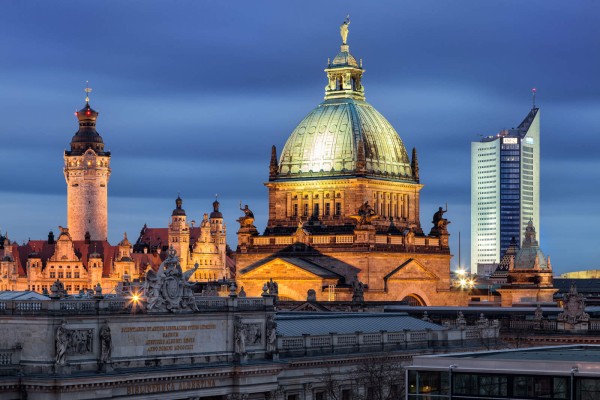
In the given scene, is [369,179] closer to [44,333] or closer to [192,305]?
[192,305]

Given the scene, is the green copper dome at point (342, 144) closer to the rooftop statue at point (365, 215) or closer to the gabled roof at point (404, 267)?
the rooftop statue at point (365, 215)

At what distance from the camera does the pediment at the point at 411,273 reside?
190200 mm

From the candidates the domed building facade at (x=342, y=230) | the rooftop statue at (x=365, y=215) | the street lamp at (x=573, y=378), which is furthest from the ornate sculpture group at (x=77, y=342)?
the rooftop statue at (x=365, y=215)

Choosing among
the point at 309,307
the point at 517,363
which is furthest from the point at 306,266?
the point at 517,363

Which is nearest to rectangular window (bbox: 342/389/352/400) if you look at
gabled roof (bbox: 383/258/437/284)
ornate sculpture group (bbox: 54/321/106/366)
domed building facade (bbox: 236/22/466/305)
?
ornate sculpture group (bbox: 54/321/106/366)

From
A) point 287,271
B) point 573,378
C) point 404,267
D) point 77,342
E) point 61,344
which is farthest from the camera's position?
point 404,267

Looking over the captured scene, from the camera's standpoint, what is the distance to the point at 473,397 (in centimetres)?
7919

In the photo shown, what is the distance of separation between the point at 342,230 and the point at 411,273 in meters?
8.69

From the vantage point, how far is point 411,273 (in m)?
193

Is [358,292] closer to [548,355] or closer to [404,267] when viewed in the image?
[404,267]

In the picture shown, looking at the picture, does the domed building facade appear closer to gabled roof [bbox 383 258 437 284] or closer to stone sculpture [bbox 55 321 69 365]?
gabled roof [bbox 383 258 437 284]

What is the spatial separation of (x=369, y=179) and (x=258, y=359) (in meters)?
86.8

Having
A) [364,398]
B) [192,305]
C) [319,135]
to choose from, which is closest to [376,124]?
[319,135]

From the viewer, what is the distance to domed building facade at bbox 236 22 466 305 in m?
187
